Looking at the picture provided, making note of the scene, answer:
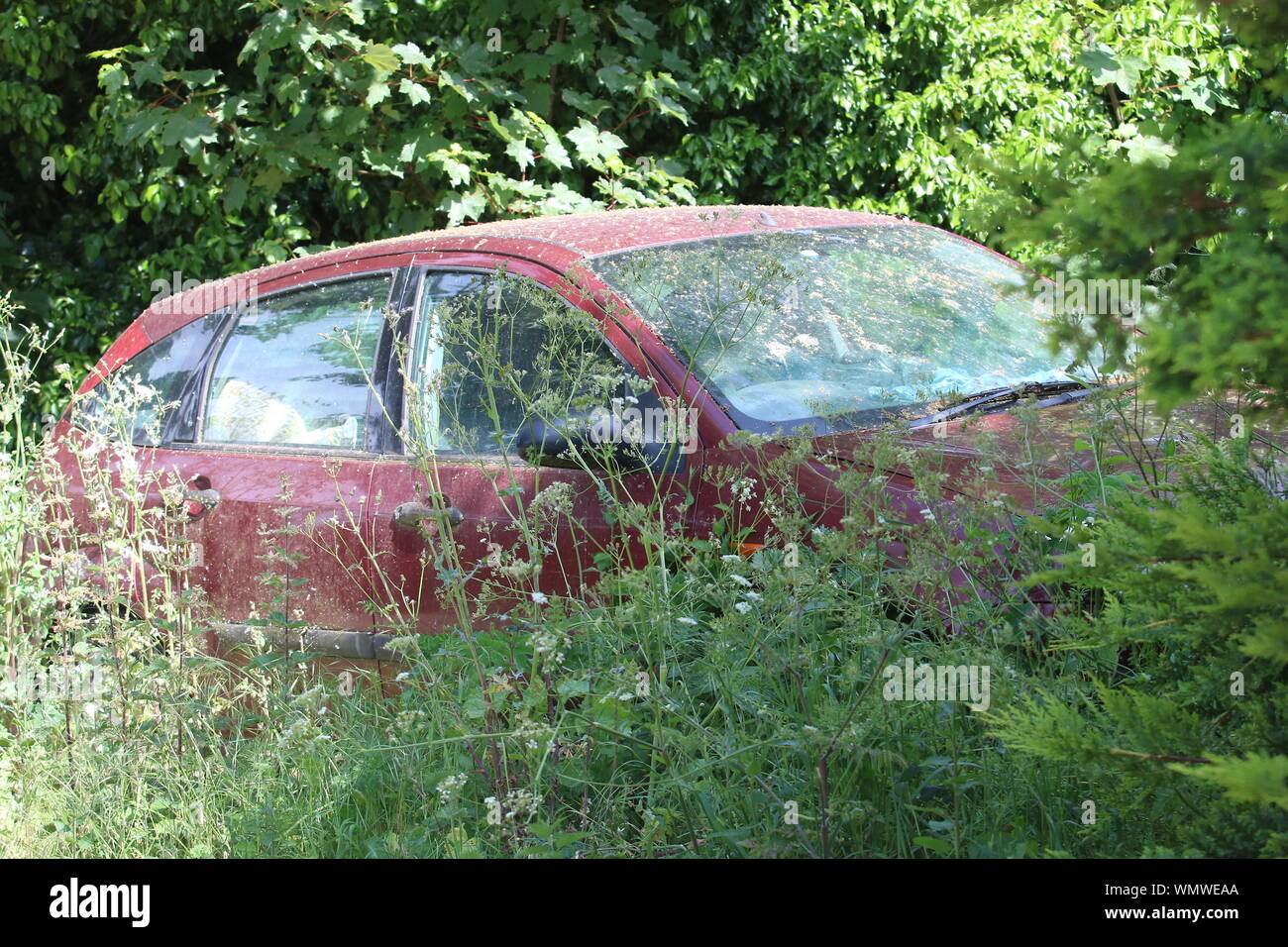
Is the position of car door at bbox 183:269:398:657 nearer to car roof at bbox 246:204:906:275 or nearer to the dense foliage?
car roof at bbox 246:204:906:275

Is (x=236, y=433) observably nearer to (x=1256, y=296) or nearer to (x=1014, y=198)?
(x=1014, y=198)

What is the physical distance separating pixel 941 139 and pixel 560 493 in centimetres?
767

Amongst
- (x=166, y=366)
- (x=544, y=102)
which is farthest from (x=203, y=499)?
(x=544, y=102)

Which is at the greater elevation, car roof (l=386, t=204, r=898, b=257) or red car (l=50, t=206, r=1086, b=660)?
car roof (l=386, t=204, r=898, b=257)

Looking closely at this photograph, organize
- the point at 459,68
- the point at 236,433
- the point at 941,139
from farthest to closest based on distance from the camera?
1. the point at 941,139
2. the point at 459,68
3. the point at 236,433

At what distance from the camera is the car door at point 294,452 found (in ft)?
13.4

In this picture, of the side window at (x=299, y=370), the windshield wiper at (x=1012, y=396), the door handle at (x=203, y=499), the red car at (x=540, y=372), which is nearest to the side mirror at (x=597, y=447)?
the red car at (x=540, y=372)

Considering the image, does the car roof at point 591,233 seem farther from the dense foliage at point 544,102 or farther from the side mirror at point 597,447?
the dense foliage at point 544,102

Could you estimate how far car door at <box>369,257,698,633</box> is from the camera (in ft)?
10.6

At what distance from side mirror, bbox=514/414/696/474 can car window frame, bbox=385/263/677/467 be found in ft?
0.50

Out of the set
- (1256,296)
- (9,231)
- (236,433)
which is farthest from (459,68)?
(1256,296)

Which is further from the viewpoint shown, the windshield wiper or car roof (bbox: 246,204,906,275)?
car roof (bbox: 246,204,906,275)

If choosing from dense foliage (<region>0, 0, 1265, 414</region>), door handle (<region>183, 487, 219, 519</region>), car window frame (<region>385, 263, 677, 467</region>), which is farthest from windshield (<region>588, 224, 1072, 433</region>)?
dense foliage (<region>0, 0, 1265, 414</region>)

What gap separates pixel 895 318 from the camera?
159 inches
